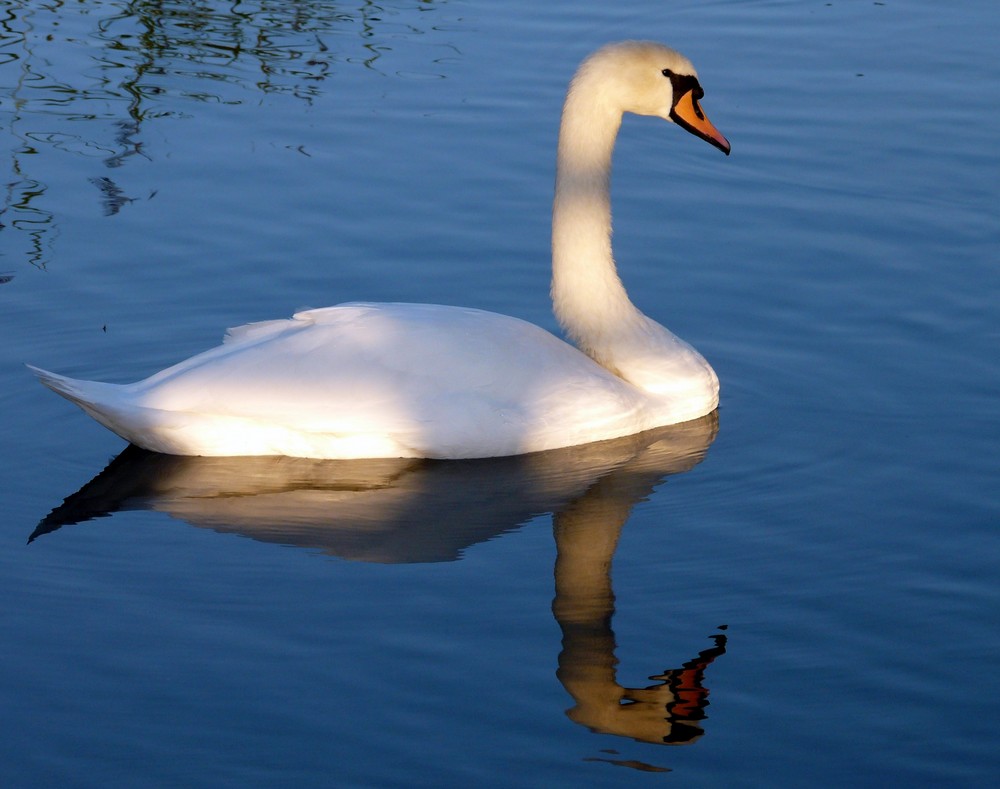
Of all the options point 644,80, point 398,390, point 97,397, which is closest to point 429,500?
point 398,390

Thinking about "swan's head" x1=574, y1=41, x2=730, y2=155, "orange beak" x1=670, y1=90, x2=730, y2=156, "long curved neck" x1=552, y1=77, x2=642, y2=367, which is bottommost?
"long curved neck" x1=552, y1=77, x2=642, y2=367

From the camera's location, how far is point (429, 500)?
19.7 ft

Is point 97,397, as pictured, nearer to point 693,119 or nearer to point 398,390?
point 398,390

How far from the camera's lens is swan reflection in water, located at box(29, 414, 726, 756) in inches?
217

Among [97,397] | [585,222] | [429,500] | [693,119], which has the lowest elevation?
[429,500]

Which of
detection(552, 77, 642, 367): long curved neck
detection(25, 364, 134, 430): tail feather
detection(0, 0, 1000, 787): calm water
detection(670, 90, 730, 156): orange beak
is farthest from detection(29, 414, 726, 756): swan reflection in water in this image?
detection(670, 90, 730, 156): orange beak

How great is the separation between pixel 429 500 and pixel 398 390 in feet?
1.45

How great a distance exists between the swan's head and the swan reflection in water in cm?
131

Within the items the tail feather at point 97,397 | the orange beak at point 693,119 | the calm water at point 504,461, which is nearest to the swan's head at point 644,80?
the orange beak at point 693,119

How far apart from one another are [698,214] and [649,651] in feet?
13.4

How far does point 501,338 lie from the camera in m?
6.36

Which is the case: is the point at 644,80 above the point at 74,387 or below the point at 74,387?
above

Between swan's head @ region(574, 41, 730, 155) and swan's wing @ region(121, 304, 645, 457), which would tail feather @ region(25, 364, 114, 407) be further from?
swan's head @ region(574, 41, 730, 155)

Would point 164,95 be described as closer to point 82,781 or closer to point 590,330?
point 590,330
